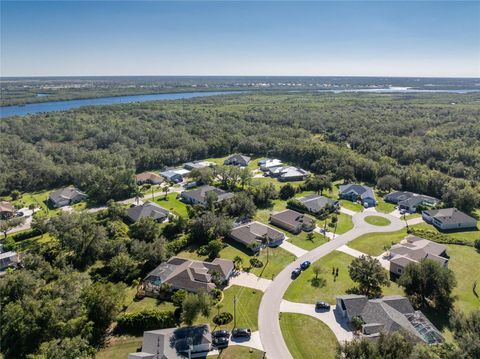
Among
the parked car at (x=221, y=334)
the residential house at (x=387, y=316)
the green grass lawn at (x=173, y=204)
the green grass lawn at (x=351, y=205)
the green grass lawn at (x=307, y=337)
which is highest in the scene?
the residential house at (x=387, y=316)

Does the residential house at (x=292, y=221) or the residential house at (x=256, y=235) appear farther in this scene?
the residential house at (x=292, y=221)

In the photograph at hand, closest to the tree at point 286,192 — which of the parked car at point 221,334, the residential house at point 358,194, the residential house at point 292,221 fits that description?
the residential house at point 292,221

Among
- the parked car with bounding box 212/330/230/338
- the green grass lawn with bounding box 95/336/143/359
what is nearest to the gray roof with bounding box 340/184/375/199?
the parked car with bounding box 212/330/230/338

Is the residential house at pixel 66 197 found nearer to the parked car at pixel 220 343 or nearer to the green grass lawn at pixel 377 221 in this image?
the parked car at pixel 220 343

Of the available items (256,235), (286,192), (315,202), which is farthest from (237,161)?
(256,235)

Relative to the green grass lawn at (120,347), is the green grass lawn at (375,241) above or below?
above

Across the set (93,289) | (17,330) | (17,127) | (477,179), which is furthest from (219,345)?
(17,127)

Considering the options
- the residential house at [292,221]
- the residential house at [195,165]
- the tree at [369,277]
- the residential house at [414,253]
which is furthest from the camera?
the residential house at [195,165]

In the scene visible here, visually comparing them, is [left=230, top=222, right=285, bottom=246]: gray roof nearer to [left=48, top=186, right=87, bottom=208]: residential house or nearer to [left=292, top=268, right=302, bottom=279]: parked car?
[left=292, top=268, right=302, bottom=279]: parked car
